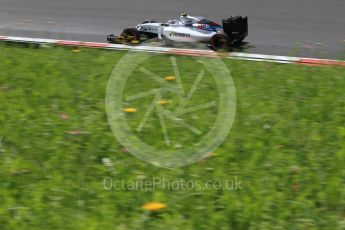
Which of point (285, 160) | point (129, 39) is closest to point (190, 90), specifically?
point (285, 160)

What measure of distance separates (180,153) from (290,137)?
67cm

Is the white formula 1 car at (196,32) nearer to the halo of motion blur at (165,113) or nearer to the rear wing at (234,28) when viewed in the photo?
the rear wing at (234,28)

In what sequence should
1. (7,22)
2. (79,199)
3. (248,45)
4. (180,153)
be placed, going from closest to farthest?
(79,199), (180,153), (248,45), (7,22)

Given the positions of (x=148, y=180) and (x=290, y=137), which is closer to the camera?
(x=148, y=180)

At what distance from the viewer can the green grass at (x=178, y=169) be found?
2.50 metres

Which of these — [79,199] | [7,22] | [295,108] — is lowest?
[79,199]

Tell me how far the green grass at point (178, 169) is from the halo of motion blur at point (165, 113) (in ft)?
0.18

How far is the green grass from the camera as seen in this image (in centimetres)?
250

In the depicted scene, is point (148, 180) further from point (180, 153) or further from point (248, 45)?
point (248, 45)

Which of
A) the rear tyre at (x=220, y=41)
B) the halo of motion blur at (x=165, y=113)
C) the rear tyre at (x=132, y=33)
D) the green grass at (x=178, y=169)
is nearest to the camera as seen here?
the green grass at (x=178, y=169)

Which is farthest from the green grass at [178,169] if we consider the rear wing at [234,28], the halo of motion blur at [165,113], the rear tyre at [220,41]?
the rear wing at [234,28]

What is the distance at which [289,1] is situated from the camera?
1154 centimetres

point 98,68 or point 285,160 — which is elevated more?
point 98,68

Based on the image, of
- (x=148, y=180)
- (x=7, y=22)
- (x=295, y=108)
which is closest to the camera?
(x=148, y=180)
